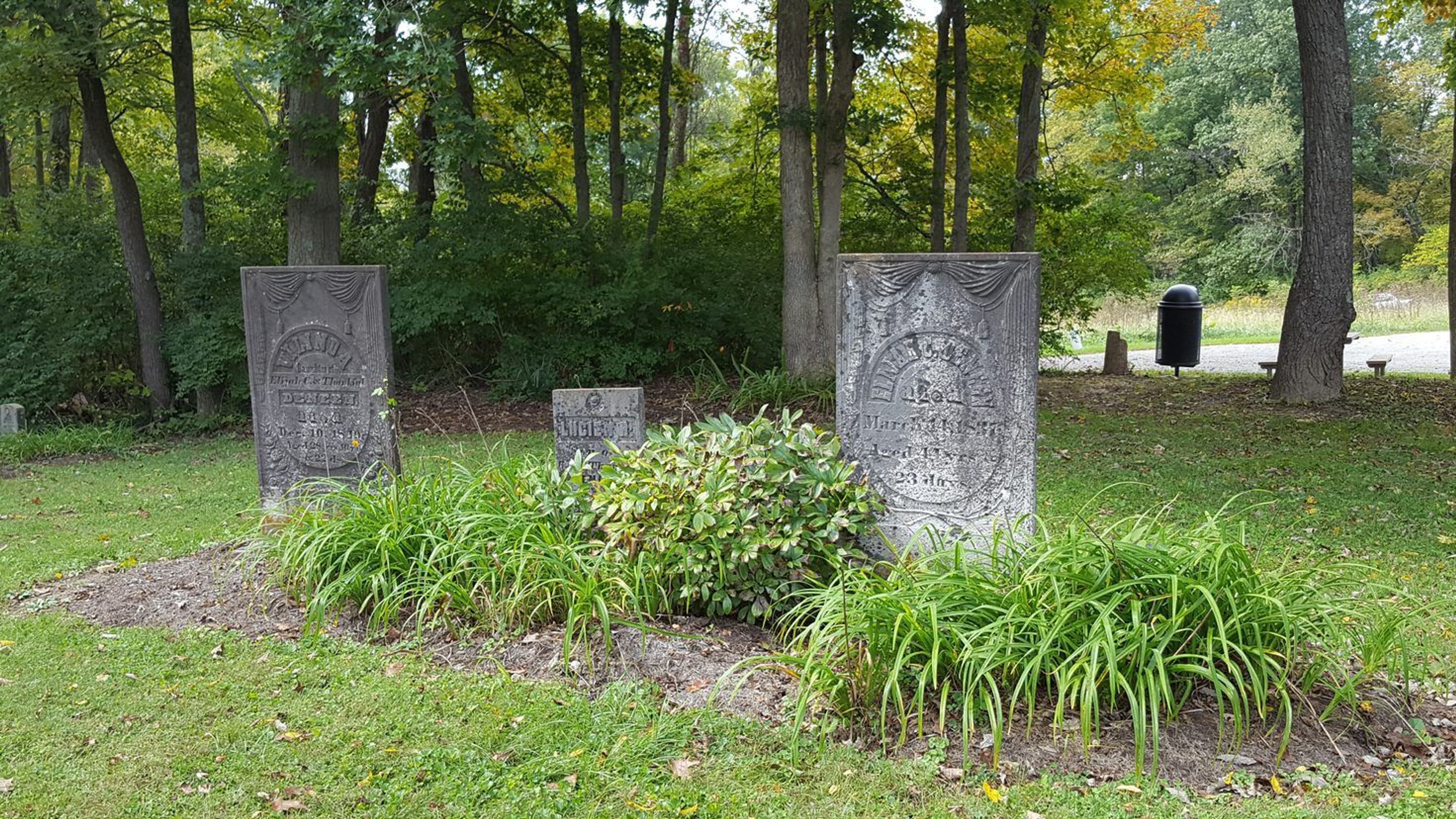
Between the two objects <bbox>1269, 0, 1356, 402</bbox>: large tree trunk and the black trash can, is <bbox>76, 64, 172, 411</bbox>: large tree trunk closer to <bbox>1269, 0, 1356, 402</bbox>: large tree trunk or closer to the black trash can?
<bbox>1269, 0, 1356, 402</bbox>: large tree trunk

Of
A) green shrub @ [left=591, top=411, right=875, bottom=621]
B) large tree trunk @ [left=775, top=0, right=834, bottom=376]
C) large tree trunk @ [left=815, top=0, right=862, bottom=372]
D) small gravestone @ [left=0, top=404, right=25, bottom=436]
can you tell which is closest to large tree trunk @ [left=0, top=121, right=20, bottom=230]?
small gravestone @ [left=0, top=404, right=25, bottom=436]

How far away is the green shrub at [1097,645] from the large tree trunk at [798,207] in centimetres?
813

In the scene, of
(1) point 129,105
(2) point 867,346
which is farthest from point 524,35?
(2) point 867,346

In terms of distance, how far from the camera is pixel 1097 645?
147 inches

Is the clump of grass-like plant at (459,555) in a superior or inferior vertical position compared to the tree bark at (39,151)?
inferior

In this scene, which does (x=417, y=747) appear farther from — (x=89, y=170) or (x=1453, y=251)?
(x=89, y=170)

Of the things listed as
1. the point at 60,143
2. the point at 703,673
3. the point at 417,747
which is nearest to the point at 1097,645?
the point at 703,673

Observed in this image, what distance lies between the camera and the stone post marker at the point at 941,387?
16.7 ft

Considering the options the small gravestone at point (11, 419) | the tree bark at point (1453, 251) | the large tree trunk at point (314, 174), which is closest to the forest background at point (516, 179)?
the large tree trunk at point (314, 174)

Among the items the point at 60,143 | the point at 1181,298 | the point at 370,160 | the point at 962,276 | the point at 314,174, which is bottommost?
the point at 962,276

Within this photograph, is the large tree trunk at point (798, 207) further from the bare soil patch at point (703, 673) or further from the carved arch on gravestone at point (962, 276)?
the bare soil patch at point (703, 673)

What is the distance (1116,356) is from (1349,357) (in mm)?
6960

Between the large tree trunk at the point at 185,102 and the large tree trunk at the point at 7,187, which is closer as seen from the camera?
the large tree trunk at the point at 185,102

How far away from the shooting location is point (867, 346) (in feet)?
17.6
